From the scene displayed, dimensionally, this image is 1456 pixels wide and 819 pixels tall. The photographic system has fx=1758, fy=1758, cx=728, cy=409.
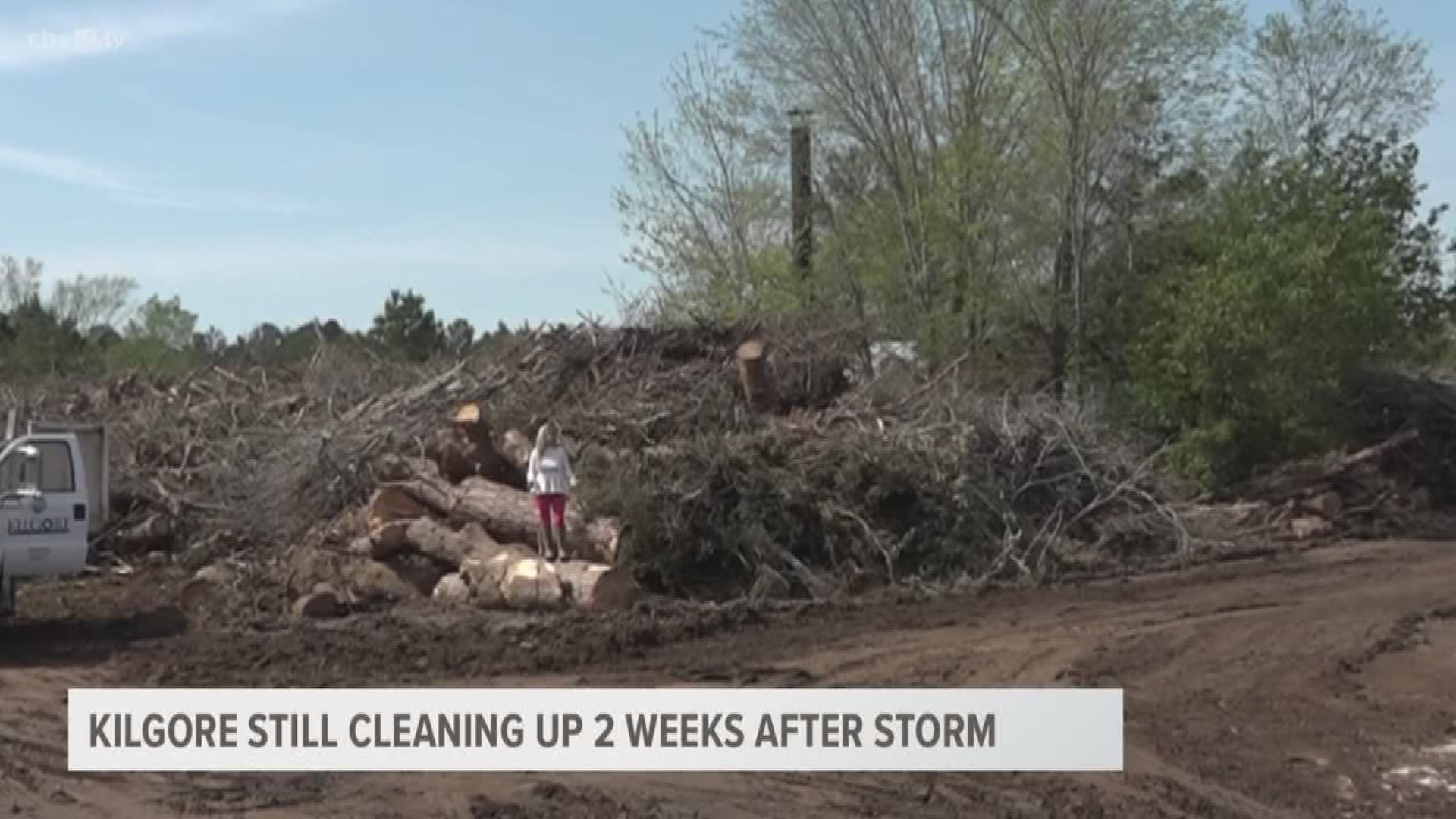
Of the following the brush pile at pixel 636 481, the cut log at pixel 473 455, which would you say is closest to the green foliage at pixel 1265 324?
the brush pile at pixel 636 481

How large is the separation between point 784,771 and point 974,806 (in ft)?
3.75

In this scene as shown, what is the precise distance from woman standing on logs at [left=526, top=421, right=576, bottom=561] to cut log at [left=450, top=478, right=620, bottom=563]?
184 mm

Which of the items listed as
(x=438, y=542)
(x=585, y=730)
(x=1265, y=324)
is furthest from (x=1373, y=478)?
(x=585, y=730)

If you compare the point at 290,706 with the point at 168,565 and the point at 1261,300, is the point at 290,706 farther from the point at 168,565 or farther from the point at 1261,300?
the point at 1261,300

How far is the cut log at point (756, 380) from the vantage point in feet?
65.3

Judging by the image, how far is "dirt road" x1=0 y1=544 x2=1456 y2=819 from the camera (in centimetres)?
902

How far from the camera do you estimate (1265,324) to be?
25344 mm

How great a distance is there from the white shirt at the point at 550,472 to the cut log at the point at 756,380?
322 centimetres

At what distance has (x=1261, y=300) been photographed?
2536 cm

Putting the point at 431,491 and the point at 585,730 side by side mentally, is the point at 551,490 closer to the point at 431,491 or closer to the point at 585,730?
the point at 431,491

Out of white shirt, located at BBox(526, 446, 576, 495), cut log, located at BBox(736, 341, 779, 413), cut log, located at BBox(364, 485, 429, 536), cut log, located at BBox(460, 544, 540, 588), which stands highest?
cut log, located at BBox(736, 341, 779, 413)

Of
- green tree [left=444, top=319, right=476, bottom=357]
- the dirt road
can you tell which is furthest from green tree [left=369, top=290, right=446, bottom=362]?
the dirt road

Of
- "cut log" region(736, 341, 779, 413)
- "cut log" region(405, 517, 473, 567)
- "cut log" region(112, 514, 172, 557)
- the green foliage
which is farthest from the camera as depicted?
the green foliage

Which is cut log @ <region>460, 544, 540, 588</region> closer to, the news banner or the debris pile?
the news banner
